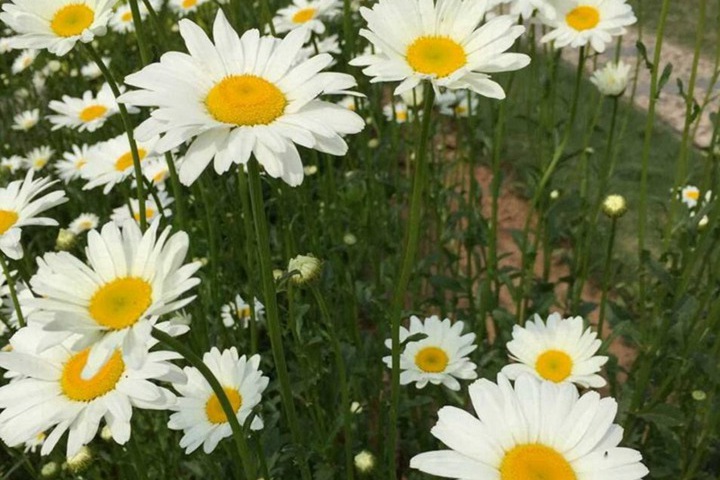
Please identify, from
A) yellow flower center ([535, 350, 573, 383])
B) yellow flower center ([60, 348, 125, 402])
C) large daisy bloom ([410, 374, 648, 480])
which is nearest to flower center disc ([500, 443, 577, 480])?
large daisy bloom ([410, 374, 648, 480])

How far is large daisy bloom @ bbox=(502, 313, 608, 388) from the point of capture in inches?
67.3

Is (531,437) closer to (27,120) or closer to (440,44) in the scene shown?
(440,44)

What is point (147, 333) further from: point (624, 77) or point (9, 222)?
point (624, 77)

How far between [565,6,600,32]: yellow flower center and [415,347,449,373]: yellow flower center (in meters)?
0.93

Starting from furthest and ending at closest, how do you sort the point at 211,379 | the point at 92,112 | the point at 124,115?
the point at 92,112 < the point at 124,115 < the point at 211,379

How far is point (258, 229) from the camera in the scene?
106 centimetres

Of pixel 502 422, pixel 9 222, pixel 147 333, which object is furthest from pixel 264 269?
pixel 9 222

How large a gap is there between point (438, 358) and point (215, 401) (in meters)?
0.58

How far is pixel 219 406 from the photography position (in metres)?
1.51

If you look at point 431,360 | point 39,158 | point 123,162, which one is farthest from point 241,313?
point 39,158

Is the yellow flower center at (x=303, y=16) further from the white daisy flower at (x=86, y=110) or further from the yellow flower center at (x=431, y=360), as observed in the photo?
the yellow flower center at (x=431, y=360)

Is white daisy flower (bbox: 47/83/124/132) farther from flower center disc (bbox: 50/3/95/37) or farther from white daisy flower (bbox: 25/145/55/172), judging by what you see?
flower center disc (bbox: 50/3/95/37)

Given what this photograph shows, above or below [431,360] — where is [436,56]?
above

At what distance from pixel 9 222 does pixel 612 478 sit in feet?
4.48
